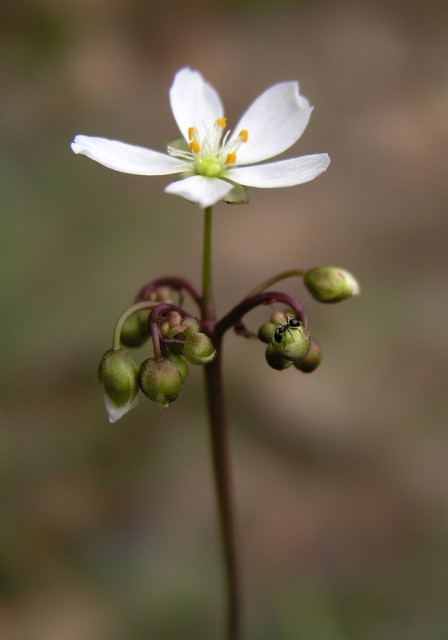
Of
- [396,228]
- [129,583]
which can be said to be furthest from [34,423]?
[396,228]

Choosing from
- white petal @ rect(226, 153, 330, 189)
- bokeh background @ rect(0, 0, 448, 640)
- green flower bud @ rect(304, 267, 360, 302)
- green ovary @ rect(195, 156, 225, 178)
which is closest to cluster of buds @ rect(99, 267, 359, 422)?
green flower bud @ rect(304, 267, 360, 302)

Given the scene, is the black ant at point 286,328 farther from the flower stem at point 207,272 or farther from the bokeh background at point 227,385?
the bokeh background at point 227,385

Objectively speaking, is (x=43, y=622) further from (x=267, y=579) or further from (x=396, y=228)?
(x=396, y=228)

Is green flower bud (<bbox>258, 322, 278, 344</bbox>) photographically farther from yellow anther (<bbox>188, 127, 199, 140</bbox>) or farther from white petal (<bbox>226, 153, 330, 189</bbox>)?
yellow anther (<bbox>188, 127, 199, 140</bbox>)

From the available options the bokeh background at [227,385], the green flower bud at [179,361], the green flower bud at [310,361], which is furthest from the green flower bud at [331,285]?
the bokeh background at [227,385]

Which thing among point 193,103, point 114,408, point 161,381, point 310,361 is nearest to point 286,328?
point 310,361

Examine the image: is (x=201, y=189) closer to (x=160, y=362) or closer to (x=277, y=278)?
(x=277, y=278)
